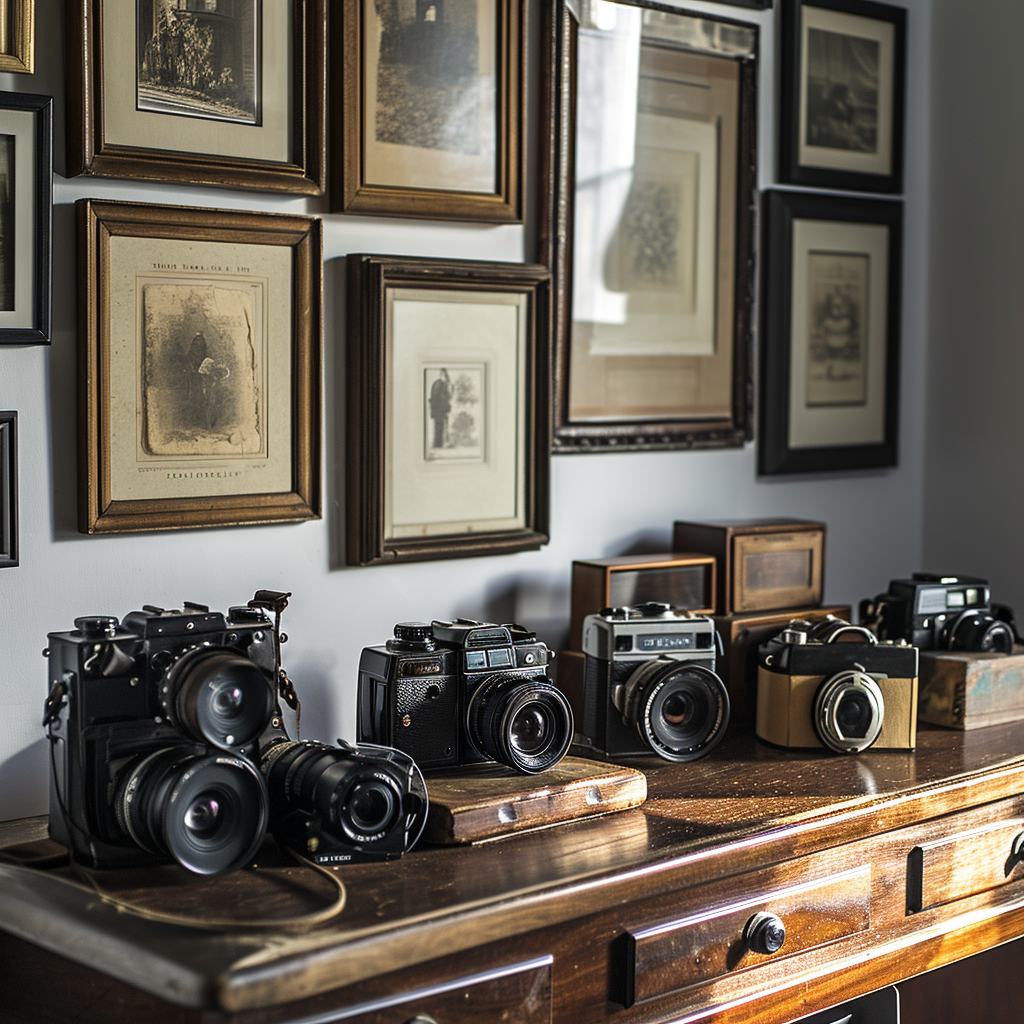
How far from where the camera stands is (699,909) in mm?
1494

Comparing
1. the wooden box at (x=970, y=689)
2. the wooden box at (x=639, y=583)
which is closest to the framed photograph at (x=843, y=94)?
the wooden box at (x=639, y=583)

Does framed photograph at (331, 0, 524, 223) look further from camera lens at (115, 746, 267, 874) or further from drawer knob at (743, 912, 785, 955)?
drawer knob at (743, 912, 785, 955)

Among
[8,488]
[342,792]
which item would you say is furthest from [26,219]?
[342,792]

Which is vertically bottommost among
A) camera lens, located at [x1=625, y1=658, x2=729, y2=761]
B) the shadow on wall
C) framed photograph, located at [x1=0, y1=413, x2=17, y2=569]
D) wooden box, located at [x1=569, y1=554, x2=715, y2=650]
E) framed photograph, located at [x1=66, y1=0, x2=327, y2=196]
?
the shadow on wall

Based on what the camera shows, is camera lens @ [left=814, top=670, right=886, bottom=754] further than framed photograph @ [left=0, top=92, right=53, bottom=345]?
Yes

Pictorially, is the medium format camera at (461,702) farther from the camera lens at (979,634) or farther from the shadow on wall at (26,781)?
the camera lens at (979,634)

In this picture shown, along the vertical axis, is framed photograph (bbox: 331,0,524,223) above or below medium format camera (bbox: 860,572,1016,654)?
above

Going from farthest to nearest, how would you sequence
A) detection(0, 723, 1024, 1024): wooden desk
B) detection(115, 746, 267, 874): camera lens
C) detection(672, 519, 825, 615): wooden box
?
detection(672, 519, 825, 615): wooden box
detection(115, 746, 267, 874): camera lens
detection(0, 723, 1024, 1024): wooden desk

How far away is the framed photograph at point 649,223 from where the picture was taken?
2062mm

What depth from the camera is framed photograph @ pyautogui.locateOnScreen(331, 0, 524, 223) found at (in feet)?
5.94

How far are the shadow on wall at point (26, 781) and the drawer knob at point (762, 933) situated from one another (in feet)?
2.81

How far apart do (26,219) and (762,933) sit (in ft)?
3.88

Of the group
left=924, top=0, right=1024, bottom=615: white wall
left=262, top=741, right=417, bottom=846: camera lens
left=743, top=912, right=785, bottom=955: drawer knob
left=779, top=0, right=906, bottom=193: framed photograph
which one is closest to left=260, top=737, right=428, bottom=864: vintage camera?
left=262, top=741, right=417, bottom=846: camera lens

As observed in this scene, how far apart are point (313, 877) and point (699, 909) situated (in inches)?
17.2
